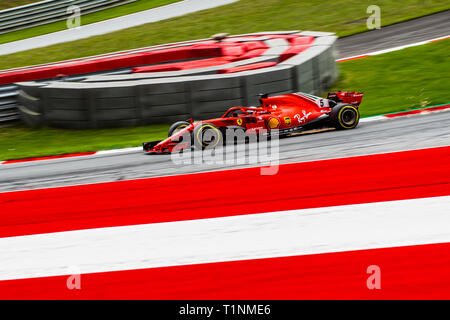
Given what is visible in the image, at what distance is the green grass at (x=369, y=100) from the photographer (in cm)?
1113

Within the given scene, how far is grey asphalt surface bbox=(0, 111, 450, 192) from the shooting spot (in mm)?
7883

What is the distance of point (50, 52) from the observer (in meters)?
21.0

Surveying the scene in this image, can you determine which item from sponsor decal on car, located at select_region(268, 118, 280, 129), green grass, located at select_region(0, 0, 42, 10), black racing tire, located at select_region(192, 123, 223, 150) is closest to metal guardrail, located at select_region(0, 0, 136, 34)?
green grass, located at select_region(0, 0, 42, 10)

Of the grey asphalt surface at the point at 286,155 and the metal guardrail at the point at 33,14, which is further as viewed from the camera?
the metal guardrail at the point at 33,14

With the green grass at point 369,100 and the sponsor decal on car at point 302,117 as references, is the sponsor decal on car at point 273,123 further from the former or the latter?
the green grass at point 369,100

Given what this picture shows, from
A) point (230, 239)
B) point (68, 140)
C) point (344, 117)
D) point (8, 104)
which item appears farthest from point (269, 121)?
point (8, 104)

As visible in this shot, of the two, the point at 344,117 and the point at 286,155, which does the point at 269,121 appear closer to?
the point at 344,117

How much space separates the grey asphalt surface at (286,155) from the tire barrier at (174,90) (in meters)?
2.53

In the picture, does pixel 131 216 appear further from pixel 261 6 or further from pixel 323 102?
pixel 261 6

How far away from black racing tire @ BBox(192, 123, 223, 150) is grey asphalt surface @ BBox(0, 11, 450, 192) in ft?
1.85

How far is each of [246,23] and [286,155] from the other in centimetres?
1474

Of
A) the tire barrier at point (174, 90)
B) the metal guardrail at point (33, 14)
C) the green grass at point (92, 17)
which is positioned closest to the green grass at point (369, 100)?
the tire barrier at point (174, 90)

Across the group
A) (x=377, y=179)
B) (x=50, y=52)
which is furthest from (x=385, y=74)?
(x=50, y=52)

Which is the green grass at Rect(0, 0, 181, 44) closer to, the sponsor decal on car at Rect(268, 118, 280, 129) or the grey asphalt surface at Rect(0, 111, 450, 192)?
the grey asphalt surface at Rect(0, 111, 450, 192)
